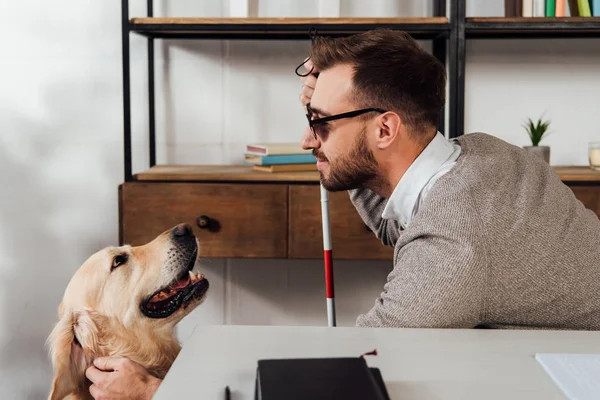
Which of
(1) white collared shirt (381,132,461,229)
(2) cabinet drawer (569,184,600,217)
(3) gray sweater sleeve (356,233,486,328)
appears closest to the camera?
(3) gray sweater sleeve (356,233,486,328)

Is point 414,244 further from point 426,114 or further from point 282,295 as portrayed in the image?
point 282,295

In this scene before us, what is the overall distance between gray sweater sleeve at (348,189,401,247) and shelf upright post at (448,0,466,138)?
492 mm

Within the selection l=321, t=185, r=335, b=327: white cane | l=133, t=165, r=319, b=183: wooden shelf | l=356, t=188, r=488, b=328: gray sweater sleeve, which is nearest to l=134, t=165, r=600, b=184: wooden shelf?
l=133, t=165, r=319, b=183: wooden shelf

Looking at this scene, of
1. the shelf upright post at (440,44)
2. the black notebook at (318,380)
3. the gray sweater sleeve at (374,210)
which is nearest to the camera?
the black notebook at (318,380)

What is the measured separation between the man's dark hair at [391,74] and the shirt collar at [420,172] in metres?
0.07

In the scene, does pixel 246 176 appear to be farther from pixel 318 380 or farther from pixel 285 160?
pixel 318 380

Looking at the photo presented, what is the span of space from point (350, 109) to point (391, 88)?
101 mm

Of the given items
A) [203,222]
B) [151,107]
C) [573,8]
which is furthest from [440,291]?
[151,107]

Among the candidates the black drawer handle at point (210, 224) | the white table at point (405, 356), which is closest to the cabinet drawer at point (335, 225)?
the black drawer handle at point (210, 224)

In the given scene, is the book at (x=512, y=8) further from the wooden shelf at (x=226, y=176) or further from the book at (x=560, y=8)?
the wooden shelf at (x=226, y=176)

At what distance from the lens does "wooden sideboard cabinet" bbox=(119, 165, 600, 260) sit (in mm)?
2330

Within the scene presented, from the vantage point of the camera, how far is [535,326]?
4.25 feet

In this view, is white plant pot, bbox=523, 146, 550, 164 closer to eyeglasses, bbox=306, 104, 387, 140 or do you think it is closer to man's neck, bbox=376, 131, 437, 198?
man's neck, bbox=376, 131, 437, 198

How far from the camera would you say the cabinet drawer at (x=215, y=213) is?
91.7 inches
